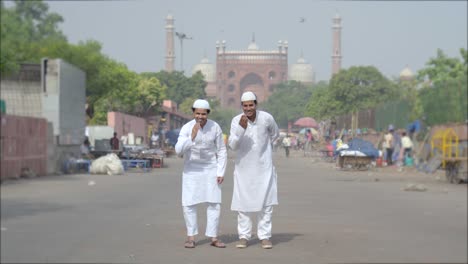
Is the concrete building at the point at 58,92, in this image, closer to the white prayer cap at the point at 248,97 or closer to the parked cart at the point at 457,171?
the white prayer cap at the point at 248,97

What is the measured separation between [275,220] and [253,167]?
0.77 m

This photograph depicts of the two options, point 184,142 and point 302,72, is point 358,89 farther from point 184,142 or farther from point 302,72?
point 184,142

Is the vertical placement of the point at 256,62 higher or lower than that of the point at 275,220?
higher

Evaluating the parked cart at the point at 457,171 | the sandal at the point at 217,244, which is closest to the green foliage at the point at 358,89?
the sandal at the point at 217,244

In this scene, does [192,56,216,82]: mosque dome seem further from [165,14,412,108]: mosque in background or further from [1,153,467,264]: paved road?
[1,153,467,264]: paved road

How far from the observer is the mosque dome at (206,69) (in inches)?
75.9

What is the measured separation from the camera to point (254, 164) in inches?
75.7

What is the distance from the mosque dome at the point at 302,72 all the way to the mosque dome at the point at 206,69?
0.70 feet

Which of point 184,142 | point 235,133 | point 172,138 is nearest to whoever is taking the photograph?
point 235,133

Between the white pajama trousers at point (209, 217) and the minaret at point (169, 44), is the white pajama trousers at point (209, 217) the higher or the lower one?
the lower one

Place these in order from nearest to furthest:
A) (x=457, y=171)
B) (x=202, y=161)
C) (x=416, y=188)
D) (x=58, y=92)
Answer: (x=202, y=161) < (x=58, y=92) < (x=457, y=171) < (x=416, y=188)

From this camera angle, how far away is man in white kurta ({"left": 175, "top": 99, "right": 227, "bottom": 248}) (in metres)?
1.92

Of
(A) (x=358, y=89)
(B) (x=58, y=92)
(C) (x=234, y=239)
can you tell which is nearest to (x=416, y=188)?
(A) (x=358, y=89)

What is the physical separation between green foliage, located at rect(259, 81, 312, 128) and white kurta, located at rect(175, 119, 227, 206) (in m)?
0.16
